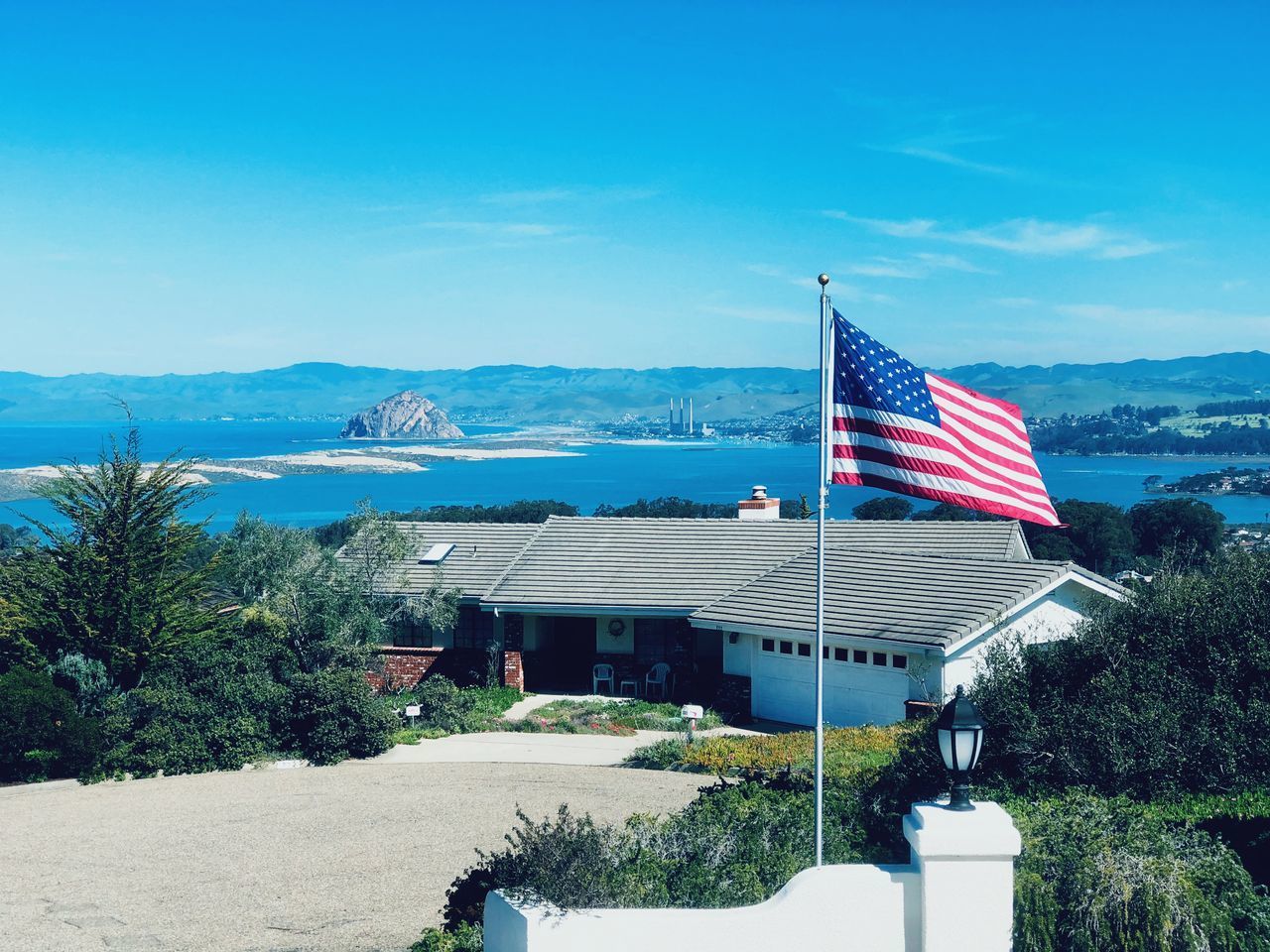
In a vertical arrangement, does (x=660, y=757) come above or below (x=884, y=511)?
below

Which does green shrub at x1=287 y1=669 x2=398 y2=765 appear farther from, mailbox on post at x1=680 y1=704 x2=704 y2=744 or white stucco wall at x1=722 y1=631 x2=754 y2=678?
white stucco wall at x1=722 y1=631 x2=754 y2=678

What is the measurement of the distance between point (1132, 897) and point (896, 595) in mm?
13650

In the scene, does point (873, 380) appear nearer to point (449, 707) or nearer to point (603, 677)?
point (449, 707)

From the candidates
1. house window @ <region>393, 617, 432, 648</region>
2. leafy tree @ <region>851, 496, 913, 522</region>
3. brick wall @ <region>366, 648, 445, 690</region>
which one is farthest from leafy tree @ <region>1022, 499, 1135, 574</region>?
brick wall @ <region>366, 648, 445, 690</region>

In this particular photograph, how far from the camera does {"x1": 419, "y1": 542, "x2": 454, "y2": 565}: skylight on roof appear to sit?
26.1m

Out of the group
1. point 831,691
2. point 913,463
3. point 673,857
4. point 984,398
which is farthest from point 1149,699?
point 831,691

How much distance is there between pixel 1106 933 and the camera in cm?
724

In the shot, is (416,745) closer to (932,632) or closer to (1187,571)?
(932,632)

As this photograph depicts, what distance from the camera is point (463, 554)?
2672 centimetres

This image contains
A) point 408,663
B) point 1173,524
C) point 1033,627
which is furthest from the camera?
point 1173,524

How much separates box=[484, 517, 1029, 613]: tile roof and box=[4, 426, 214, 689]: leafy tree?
5.98m

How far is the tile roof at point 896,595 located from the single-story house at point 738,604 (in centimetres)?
4

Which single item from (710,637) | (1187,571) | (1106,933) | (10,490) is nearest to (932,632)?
(1187,571)

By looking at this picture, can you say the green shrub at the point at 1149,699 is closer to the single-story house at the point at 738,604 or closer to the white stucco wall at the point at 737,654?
the single-story house at the point at 738,604
